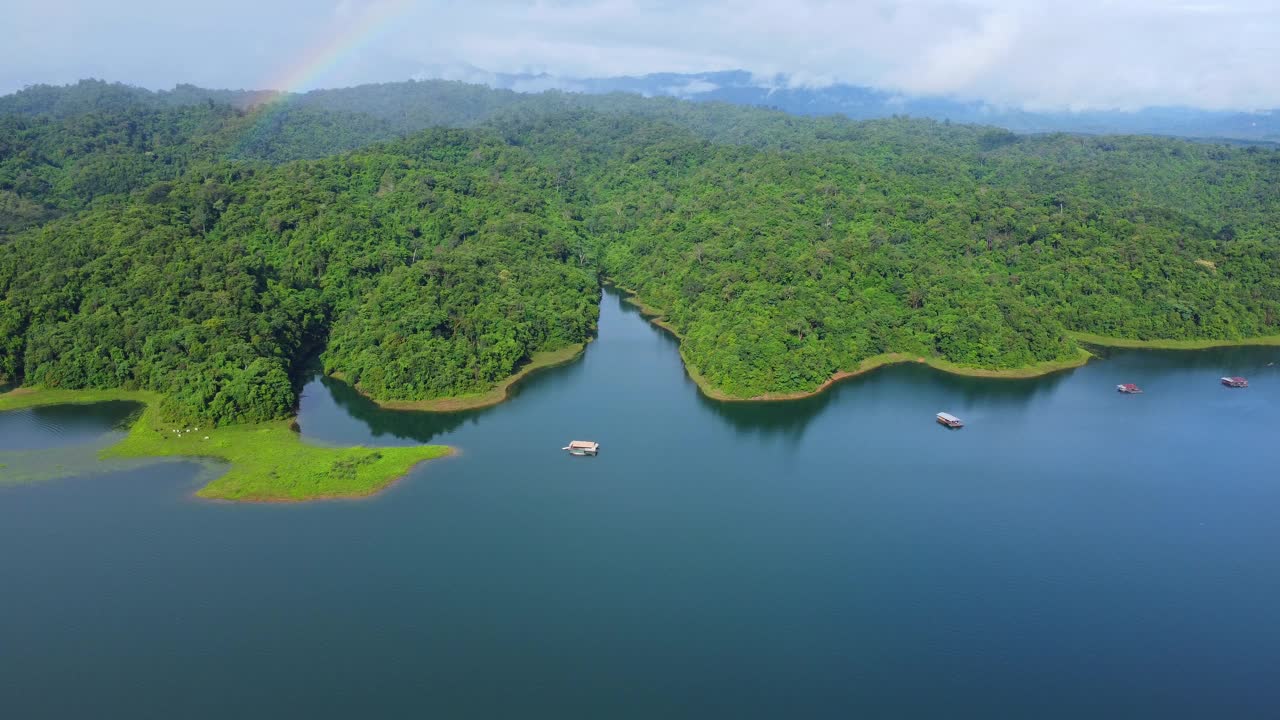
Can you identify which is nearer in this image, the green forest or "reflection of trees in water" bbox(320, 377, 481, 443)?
"reflection of trees in water" bbox(320, 377, 481, 443)

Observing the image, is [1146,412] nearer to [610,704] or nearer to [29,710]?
[610,704]

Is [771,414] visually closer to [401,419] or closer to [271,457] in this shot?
[401,419]

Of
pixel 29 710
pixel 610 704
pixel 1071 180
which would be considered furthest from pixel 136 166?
pixel 1071 180

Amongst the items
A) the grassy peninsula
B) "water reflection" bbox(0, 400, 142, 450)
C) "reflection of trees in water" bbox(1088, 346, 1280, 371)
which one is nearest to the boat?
the grassy peninsula

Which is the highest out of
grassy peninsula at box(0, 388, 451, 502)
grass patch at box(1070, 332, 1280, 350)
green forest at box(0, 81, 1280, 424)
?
green forest at box(0, 81, 1280, 424)

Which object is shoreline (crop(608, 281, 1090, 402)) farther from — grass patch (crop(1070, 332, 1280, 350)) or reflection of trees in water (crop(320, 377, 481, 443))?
reflection of trees in water (crop(320, 377, 481, 443))

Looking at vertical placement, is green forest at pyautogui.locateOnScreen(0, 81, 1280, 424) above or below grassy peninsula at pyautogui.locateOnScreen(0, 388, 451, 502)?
above

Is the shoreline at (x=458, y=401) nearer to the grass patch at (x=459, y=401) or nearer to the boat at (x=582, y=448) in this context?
the grass patch at (x=459, y=401)

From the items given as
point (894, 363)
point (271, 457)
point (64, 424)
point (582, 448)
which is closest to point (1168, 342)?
point (894, 363)
